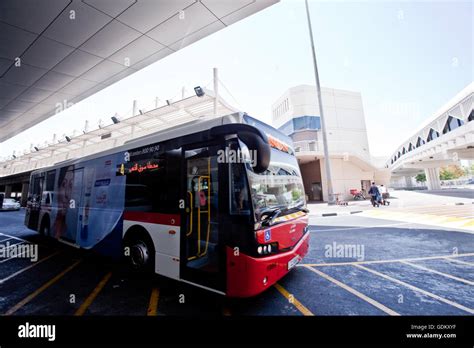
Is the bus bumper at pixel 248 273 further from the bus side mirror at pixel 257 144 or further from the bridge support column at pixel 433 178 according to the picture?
the bridge support column at pixel 433 178

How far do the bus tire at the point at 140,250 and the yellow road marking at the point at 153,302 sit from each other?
17.3 inches

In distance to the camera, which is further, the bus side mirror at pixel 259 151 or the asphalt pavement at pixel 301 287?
the asphalt pavement at pixel 301 287

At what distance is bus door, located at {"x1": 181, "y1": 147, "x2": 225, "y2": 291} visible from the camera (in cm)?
341

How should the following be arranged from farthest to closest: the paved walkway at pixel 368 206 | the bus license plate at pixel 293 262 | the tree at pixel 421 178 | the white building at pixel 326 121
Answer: the tree at pixel 421 178 < the white building at pixel 326 121 < the paved walkway at pixel 368 206 < the bus license plate at pixel 293 262

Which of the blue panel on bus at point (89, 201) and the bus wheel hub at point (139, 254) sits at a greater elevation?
the blue panel on bus at point (89, 201)

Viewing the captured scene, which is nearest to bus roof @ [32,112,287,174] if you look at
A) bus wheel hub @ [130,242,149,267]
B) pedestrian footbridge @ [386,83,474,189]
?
bus wheel hub @ [130,242,149,267]

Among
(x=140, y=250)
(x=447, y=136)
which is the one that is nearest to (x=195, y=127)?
(x=140, y=250)

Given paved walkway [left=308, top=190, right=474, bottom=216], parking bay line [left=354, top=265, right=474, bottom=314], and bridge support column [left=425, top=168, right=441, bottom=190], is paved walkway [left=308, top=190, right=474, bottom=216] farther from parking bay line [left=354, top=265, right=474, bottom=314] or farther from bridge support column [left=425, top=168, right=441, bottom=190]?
bridge support column [left=425, top=168, right=441, bottom=190]

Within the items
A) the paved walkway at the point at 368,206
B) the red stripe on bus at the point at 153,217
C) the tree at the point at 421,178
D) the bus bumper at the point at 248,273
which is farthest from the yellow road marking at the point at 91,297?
the tree at the point at 421,178

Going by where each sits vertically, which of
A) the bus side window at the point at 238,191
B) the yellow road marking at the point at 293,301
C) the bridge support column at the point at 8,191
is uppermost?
the bridge support column at the point at 8,191

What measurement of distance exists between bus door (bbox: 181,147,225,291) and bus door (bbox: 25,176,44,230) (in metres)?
8.10

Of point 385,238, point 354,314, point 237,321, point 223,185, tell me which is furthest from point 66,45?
point 385,238

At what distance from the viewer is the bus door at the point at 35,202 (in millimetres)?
8125

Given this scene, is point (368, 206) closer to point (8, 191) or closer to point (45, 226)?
point (45, 226)
